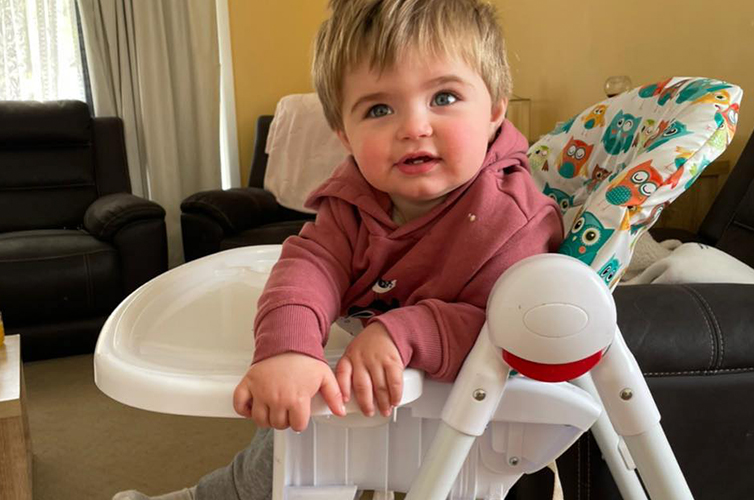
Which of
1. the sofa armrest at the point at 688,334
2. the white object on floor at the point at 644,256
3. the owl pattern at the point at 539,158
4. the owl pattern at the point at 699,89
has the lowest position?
the white object on floor at the point at 644,256

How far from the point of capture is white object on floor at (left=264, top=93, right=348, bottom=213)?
348 cm

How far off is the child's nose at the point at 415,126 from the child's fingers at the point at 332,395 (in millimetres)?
274

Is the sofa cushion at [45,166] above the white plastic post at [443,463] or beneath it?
beneath

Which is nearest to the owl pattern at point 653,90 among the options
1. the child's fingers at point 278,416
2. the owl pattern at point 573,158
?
the owl pattern at point 573,158

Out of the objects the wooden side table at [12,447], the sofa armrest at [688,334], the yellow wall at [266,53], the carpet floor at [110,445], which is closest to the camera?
the sofa armrest at [688,334]

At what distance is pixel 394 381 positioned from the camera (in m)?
0.64

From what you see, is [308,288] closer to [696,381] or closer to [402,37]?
[402,37]

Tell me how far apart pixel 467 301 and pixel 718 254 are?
2.90ft

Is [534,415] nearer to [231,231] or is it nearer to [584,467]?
[584,467]

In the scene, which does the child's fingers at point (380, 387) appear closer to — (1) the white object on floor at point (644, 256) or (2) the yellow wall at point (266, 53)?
(1) the white object on floor at point (644, 256)

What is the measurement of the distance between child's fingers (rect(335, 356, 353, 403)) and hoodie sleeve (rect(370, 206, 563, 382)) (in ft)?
0.17

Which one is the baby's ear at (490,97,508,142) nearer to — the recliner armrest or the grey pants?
the grey pants

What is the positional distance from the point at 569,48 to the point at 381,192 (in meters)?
2.34

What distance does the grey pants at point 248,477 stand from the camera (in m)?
1.05
